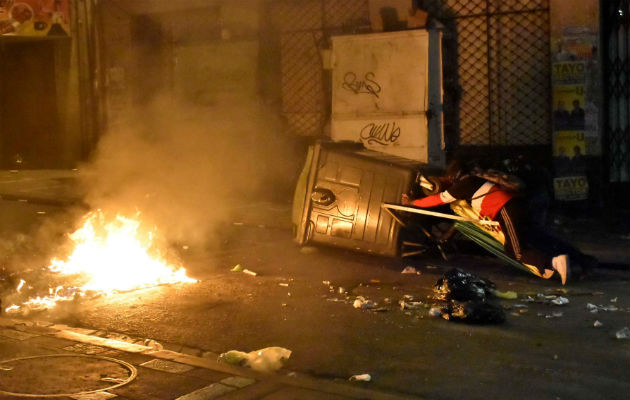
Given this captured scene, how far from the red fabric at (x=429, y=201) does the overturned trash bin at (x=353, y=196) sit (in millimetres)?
267

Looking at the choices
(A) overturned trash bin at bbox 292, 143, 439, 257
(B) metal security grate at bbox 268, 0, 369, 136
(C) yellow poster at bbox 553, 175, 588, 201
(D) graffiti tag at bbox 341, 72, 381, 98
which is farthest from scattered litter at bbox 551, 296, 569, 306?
(B) metal security grate at bbox 268, 0, 369, 136

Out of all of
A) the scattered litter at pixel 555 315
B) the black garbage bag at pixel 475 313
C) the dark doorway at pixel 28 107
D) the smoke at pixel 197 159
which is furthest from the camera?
the dark doorway at pixel 28 107

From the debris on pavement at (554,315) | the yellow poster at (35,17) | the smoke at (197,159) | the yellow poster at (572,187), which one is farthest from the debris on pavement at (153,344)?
the yellow poster at (35,17)

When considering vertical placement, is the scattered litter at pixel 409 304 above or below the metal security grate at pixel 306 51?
below

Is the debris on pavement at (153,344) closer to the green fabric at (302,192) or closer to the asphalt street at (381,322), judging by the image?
the asphalt street at (381,322)

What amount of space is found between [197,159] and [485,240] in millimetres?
6621

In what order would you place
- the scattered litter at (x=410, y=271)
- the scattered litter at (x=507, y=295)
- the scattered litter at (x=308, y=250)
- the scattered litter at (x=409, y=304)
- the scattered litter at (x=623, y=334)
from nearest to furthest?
the scattered litter at (x=623, y=334)
the scattered litter at (x=409, y=304)
the scattered litter at (x=507, y=295)
the scattered litter at (x=410, y=271)
the scattered litter at (x=308, y=250)

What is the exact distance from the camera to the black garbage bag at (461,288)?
656 cm

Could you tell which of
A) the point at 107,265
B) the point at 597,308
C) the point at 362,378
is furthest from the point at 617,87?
the point at 362,378

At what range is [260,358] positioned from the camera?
16.9ft

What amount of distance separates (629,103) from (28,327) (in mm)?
8306

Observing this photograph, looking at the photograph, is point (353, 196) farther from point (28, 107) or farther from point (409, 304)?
point (28, 107)

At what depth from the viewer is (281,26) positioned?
1311 centimetres

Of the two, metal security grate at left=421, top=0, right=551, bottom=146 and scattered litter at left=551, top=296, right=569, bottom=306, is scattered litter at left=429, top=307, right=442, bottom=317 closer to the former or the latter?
scattered litter at left=551, top=296, right=569, bottom=306
